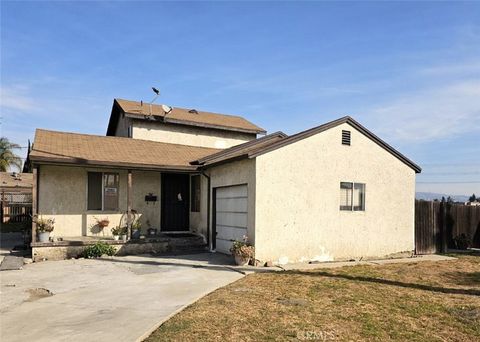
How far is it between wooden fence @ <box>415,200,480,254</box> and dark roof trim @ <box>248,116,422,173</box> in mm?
1971

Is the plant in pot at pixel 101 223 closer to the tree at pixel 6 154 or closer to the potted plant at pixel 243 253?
the potted plant at pixel 243 253

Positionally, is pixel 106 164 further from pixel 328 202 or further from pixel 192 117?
pixel 192 117

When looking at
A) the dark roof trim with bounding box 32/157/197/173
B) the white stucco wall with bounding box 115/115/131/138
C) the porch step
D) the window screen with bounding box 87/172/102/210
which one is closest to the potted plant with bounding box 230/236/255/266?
the dark roof trim with bounding box 32/157/197/173

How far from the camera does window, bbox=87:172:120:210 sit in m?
15.4

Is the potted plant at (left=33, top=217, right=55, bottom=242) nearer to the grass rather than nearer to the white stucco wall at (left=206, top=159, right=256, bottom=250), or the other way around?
the white stucco wall at (left=206, top=159, right=256, bottom=250)

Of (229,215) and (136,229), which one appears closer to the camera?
(229,215)

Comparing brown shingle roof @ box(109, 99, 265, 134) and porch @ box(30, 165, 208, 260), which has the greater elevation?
brown shingle roof @ box(109, 99, 265, 134)

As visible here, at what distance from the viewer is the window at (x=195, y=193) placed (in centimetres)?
1636

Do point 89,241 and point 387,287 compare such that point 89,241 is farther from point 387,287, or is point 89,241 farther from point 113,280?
point 387,287

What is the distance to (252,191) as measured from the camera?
11.8 metres

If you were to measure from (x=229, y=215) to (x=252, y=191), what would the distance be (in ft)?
6.82

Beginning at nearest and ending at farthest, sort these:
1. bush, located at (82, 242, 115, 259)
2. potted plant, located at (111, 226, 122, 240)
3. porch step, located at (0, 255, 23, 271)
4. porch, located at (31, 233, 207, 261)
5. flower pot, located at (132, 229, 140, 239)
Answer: porch step, located at (0, 255, 23, 271), porch, located at (31, 233, 207, 261), bush, located at (82, 242, 115, 259), potted plant, located at (111, 226, 122, 240), flower pot, located at (132, 229, 140, 239)

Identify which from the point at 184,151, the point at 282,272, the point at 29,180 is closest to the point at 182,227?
the point at 184,151

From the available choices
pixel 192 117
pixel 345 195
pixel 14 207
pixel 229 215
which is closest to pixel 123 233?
pixel 229 215
